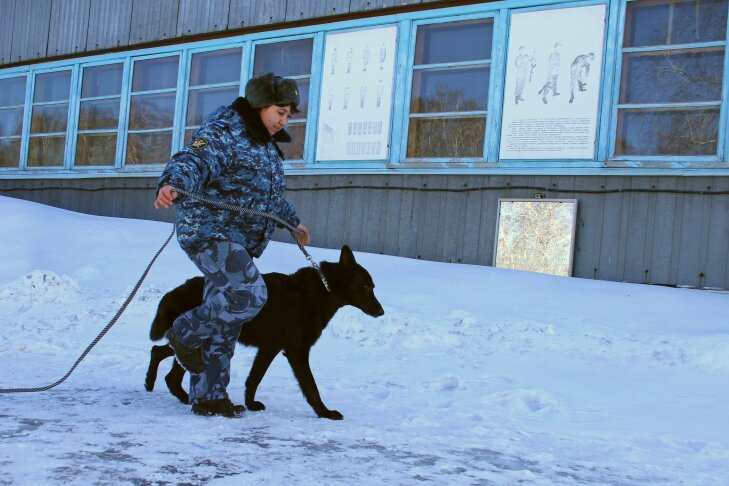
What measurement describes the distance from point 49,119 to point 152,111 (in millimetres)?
2804

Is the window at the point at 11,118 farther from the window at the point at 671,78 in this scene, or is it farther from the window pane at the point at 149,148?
the window at the point at 671,78

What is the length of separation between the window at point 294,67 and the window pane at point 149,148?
2139mm

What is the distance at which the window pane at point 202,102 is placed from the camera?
11.7 meters

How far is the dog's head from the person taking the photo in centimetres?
428

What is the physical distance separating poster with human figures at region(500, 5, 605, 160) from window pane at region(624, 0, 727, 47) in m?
0.36

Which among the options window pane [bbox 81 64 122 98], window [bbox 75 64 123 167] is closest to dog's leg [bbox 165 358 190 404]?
window [bbox 75 64 123 167]

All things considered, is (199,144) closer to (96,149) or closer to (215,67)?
(215,67)

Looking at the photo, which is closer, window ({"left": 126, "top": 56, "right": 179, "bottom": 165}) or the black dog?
the black dog

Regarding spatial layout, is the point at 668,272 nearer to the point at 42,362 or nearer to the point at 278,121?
the point at 278,121

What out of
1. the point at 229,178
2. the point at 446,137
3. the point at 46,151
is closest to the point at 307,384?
the point at 229,178

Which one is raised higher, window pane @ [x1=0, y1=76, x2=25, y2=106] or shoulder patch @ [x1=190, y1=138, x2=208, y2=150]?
window pane @ [x1=0, y1=76, x2=25, y2=106]

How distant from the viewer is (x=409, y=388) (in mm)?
4758

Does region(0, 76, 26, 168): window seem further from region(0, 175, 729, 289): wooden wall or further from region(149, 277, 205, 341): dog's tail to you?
region(149, 277, 205, 341): dog's tail

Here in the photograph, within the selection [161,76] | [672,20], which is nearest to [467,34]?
[672,20]
